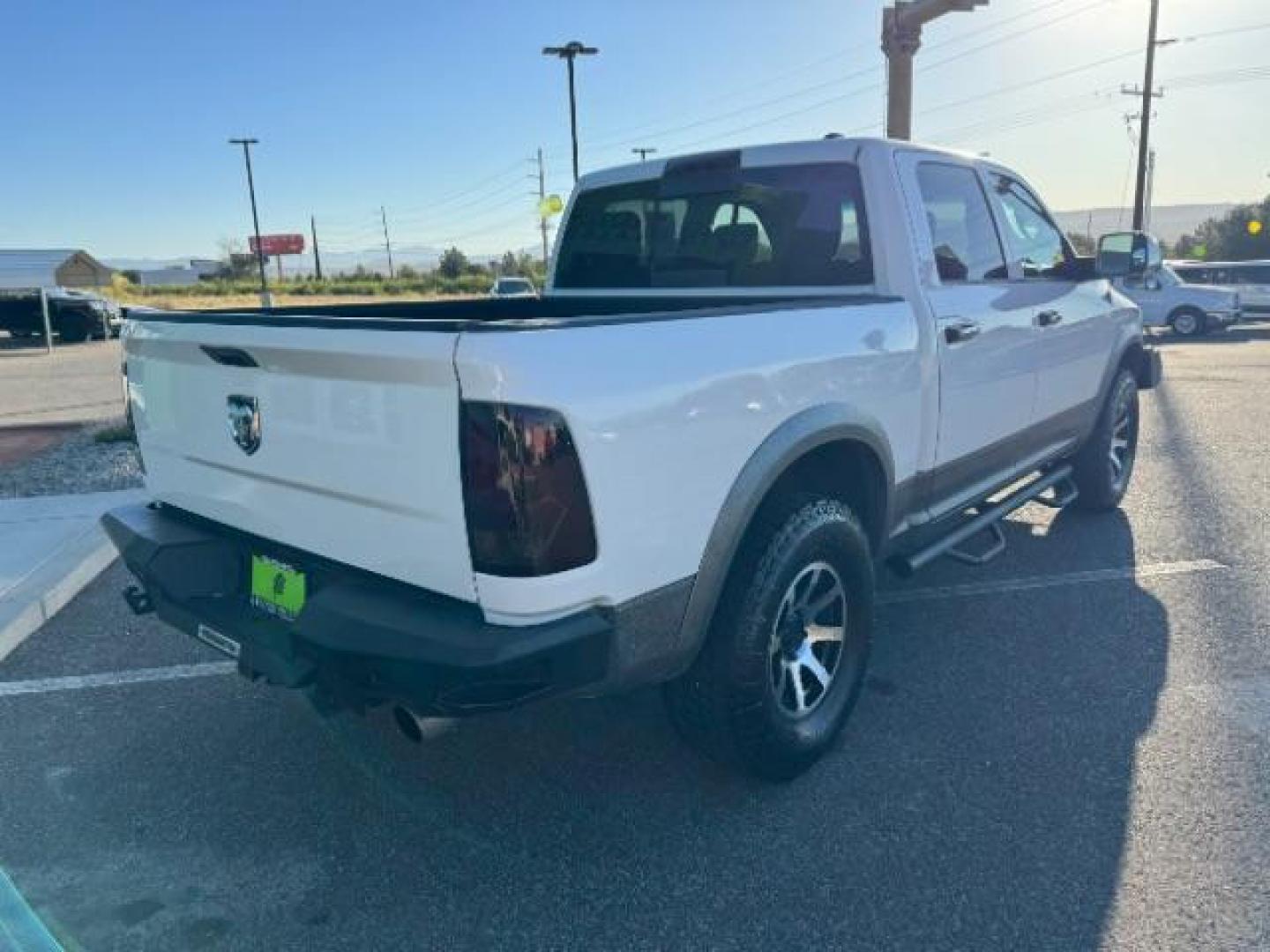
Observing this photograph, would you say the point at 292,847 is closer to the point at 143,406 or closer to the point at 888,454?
the point at 143,406

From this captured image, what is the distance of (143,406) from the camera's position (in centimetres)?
315

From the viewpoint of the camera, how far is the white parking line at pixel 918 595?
3.77m

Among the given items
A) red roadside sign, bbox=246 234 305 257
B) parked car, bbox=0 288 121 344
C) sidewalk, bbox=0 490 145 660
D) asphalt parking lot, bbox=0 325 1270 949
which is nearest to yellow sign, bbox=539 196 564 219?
parked car, bbox=0 288 121 344

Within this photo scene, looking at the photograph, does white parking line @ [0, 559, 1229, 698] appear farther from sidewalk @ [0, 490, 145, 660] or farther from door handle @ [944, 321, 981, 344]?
door handle @ [944, 321, 981, 344]

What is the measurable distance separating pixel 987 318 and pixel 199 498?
3009mm

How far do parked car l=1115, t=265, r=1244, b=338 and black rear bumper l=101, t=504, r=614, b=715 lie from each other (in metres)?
21.0

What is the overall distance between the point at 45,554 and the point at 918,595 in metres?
4.59

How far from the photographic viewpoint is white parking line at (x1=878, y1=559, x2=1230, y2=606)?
464 centimetres

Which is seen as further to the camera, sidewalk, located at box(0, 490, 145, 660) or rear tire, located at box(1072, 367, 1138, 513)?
rear tire, located at box(1072, 367, 1138, 513)

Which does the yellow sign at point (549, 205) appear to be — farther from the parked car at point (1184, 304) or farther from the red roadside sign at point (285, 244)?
the red roadside sign at point (285, 244)

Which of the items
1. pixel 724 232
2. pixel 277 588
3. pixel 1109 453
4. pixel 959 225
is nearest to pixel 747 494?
pixel 277 588

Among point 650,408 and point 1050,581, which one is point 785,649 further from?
point 1050,581

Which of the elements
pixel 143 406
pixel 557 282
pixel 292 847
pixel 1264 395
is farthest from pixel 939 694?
pixel 1264 395

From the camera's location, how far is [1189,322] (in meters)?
20.6
